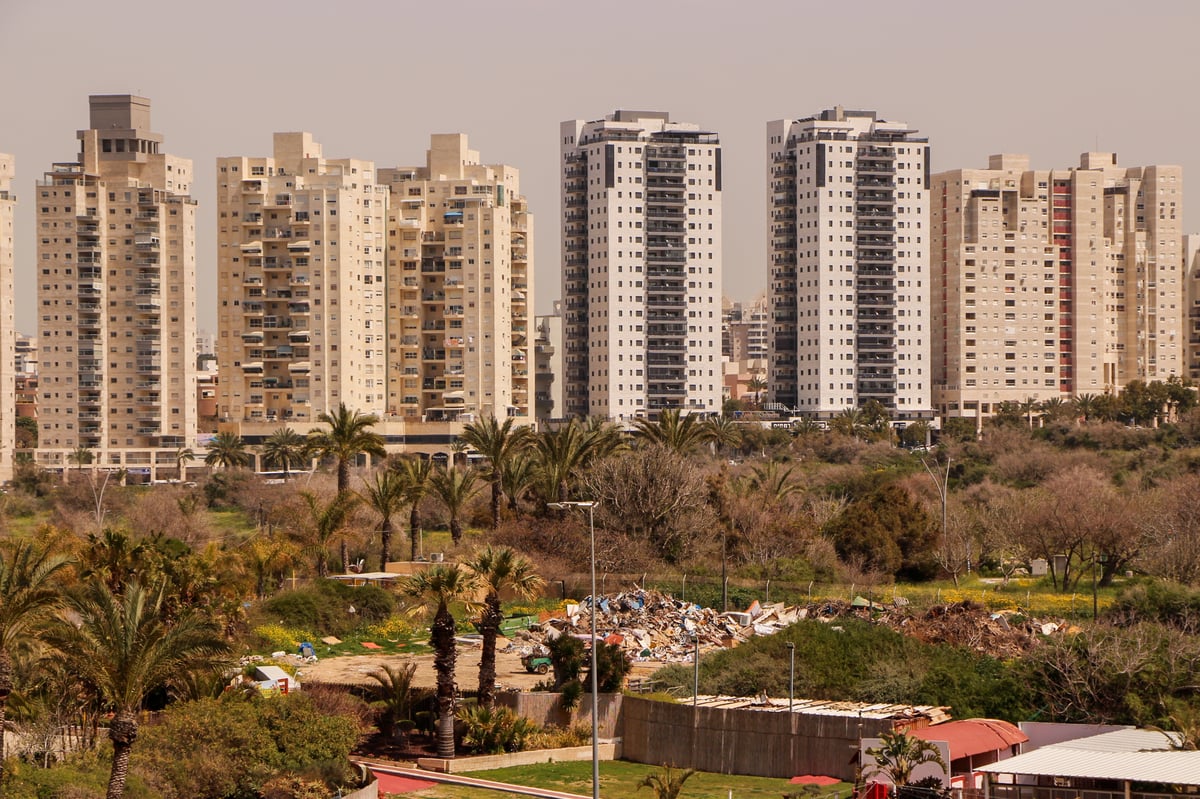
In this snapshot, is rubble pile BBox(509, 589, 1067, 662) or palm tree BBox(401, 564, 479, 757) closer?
palm tree BBox(401, 564, 479, 757)

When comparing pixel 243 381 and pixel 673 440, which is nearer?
pixel 673 440

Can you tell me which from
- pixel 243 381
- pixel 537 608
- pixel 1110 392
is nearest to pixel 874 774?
pixel 537 608

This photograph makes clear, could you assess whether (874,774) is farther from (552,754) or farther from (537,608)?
(537,608)

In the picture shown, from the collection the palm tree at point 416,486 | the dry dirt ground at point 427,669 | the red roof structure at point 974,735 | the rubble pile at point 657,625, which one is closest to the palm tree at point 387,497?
the palm tree at point 416,486

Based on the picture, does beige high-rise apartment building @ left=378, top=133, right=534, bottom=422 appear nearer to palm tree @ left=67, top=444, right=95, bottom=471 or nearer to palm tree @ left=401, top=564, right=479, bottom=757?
palm tree @ left=67, top=444, right=95, bottom=471

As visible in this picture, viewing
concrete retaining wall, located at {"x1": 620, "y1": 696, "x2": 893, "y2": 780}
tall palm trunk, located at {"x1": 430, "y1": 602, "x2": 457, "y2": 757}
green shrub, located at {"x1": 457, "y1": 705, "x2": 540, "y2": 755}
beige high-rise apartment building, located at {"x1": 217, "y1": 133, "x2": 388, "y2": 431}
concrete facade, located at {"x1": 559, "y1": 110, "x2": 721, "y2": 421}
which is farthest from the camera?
concrete facade, located at {"x1": 559, "y1": 110, "x2": 721, "y2": 421}

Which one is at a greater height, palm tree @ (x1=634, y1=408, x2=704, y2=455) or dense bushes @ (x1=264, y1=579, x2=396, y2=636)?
palm tree @ (x1=634, y1=408, x2=704, y2=455)

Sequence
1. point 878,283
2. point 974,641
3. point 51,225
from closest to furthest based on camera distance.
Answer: point 974,641 < point 51,225 < point 878,283

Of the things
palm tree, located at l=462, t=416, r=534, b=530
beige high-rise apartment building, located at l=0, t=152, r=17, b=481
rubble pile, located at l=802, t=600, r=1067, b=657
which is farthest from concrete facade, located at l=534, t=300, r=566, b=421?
rubble pile, located at l=802, t=600, r=1067, b=657
